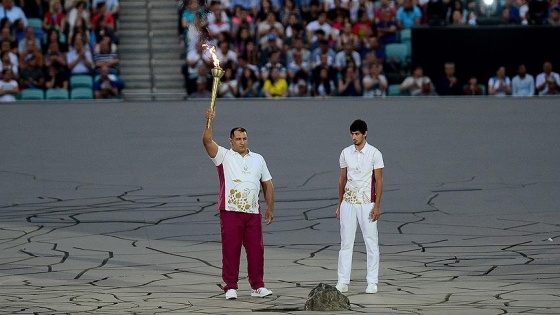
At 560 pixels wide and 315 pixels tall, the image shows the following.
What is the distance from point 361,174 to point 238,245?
138 cm

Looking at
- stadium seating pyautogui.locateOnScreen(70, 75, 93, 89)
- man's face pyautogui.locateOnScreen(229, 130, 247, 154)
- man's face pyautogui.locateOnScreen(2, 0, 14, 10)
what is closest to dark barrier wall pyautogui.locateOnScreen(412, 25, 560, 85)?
stadium seating pyautogui.locateOnScreen(70, 75, 93, 89)

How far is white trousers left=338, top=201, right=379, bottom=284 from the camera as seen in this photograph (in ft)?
43.0

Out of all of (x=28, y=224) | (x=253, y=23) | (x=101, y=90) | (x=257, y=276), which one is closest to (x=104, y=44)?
(x=101, y=90)

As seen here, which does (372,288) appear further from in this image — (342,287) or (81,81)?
(81,81)

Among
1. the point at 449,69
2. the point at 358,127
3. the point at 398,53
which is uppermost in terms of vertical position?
the point at 398,53

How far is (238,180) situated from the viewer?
13.0 meters

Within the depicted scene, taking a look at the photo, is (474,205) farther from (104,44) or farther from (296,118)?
(104,44)

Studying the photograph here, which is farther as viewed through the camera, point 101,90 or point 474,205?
point 101,90

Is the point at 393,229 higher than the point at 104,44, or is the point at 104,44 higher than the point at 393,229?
the point at 104,44

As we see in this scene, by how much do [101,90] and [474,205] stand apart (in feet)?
28.4

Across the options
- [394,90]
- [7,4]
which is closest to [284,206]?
[394,90]

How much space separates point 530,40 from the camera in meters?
24.8

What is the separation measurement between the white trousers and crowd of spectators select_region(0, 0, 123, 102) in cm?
1245

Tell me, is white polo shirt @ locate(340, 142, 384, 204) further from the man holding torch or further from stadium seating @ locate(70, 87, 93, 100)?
stadium seating @ locate(70, 87, 93, 100)
